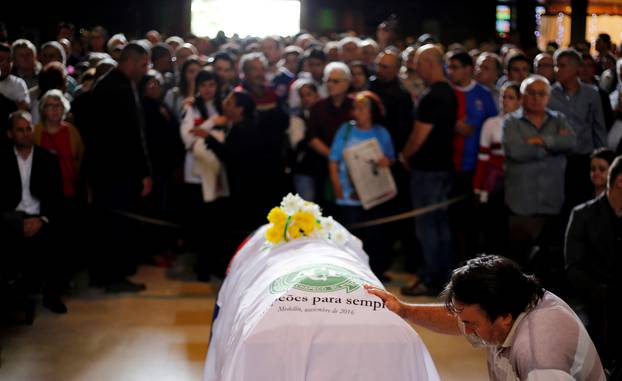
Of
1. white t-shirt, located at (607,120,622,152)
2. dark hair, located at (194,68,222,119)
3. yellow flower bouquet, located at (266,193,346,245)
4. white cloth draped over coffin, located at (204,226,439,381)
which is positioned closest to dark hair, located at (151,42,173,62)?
dark hair, located at (194,68,222,119)

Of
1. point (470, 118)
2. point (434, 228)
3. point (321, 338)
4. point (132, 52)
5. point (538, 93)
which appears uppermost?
point (132, 52)

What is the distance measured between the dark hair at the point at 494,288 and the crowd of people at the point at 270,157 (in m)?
3.35

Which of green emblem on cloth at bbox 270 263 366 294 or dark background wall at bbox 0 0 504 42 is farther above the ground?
dark background wall at bbox 0 0 504 42

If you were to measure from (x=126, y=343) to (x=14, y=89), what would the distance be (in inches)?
95.1

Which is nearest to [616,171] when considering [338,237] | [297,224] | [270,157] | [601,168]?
[601,168]

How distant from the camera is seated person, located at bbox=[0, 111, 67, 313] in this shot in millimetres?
6660

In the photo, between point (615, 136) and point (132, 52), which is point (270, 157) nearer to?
point (132, 52)

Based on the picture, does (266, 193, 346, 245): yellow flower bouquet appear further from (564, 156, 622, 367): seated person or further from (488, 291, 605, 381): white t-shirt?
(488, 291, 605, 381): white t-shirt

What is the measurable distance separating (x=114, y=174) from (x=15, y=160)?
895mm

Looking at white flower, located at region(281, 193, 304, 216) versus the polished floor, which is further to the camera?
the polished floor

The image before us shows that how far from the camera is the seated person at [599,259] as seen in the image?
5012mm

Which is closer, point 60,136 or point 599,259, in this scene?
point 599,259

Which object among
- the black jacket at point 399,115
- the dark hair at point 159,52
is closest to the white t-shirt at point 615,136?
the black jacket at point 399,115

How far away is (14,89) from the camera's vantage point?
24.5 feet
